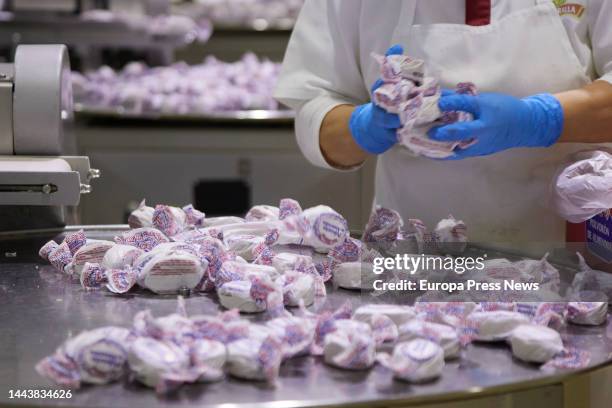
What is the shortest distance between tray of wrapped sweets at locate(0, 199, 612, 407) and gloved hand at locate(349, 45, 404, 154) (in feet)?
0.49

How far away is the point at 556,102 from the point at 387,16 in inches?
17.5

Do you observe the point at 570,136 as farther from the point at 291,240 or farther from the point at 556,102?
the point at 291,240

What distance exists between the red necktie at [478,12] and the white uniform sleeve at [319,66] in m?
0.25

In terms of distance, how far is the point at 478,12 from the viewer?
6.66 ft

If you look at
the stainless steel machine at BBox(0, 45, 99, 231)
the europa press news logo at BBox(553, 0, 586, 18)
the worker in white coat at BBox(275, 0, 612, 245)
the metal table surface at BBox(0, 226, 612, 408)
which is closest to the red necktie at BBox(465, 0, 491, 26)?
the worker in white coat at BBox(275, 0, 612, 245)

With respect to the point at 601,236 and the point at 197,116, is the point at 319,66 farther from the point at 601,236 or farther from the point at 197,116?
the point at 197,116

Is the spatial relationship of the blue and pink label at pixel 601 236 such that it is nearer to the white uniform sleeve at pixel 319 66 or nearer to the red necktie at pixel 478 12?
the red necktie at pixel 478 12

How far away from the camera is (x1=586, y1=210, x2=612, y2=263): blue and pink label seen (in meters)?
1.69

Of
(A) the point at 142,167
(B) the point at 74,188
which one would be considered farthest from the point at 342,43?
(A) the point at 142,167

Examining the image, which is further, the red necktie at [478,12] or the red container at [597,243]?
the red necktie at [478,12]

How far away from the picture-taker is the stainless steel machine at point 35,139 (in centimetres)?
184

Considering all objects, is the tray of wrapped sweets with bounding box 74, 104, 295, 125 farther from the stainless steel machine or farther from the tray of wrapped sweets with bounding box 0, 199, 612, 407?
the tray of wrapped sweets with bounding box 0, 199, 612, 407

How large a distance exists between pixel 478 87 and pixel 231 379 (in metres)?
1.05

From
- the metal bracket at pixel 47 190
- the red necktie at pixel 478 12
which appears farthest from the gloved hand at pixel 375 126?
the metal bracket at pixel 47 190
